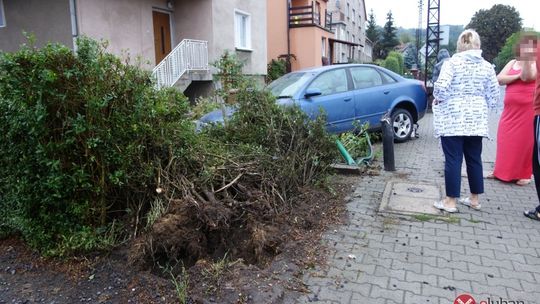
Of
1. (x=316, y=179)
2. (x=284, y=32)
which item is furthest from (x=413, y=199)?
(x=284, y=32)

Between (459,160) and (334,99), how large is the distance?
3.30 m

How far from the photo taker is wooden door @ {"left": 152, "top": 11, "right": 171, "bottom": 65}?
559 inches

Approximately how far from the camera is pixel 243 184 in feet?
13.8

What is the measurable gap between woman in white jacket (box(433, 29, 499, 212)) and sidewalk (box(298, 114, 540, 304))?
19.5 inches

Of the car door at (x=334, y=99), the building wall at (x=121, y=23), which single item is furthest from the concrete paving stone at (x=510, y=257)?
the building wall at (x=121, y=23)

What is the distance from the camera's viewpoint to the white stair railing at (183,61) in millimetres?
12055

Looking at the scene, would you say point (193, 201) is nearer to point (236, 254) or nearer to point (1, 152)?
point (236, 254)

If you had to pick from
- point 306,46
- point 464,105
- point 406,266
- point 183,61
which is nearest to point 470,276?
point 406,266

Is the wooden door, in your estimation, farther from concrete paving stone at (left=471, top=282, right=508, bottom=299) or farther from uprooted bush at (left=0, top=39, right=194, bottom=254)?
concrete paving stone at (left=471, top=282, right=508, bottom=299)

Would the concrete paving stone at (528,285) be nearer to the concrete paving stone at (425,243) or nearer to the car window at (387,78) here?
the concrete paving stone at (425,243)

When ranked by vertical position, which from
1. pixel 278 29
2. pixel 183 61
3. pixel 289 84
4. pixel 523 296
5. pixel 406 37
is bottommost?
pixel 523 296

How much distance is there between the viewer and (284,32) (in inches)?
965

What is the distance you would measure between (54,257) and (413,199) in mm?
3764

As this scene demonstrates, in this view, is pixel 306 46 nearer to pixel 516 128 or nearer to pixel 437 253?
pixel 516 128
